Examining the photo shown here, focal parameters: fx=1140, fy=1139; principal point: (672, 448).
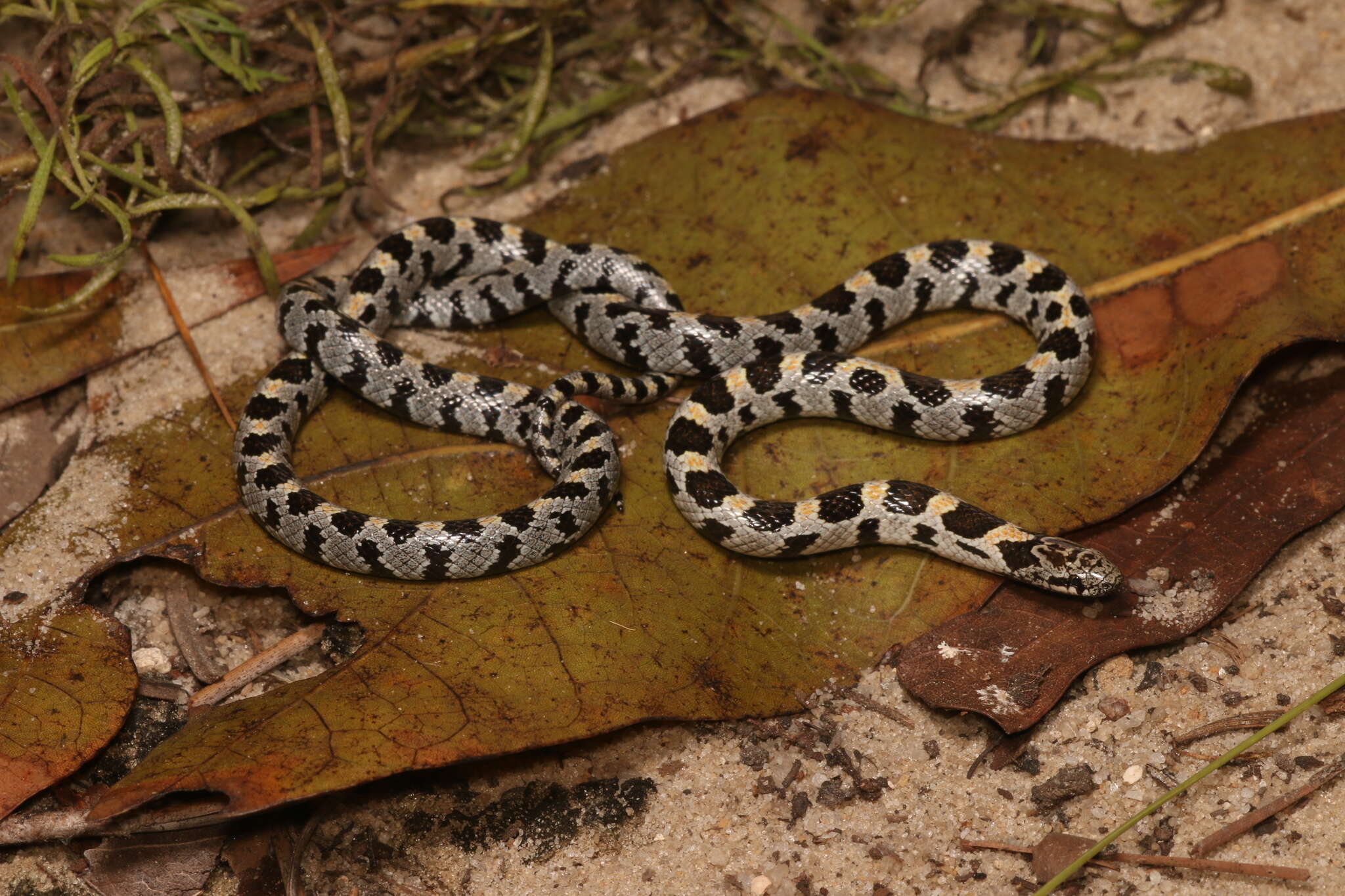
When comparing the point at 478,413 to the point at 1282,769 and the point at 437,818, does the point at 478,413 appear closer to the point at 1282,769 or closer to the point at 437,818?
the point at 437,818

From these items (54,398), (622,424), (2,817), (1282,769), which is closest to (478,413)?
(622,424)

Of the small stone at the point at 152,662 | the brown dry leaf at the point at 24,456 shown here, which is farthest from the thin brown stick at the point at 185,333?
the small stone at the point at 152,662

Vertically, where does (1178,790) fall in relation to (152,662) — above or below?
above

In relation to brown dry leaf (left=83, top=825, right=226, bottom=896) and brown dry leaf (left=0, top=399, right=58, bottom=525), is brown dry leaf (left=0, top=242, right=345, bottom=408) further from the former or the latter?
brown dry leaf (left=83, top=825, right=226, bottom=896)

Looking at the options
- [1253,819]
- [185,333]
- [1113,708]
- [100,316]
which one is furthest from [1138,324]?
[100,316]

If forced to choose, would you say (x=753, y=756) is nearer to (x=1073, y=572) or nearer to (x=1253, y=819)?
(x=1073, y=572)

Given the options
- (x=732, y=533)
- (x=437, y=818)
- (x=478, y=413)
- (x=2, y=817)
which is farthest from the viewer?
(x=478, y=413)

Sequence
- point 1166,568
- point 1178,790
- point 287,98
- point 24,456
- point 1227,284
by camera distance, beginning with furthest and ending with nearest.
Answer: point 287,98, point 1227,284, point 24,456, point 1166,568, point 1178,790
